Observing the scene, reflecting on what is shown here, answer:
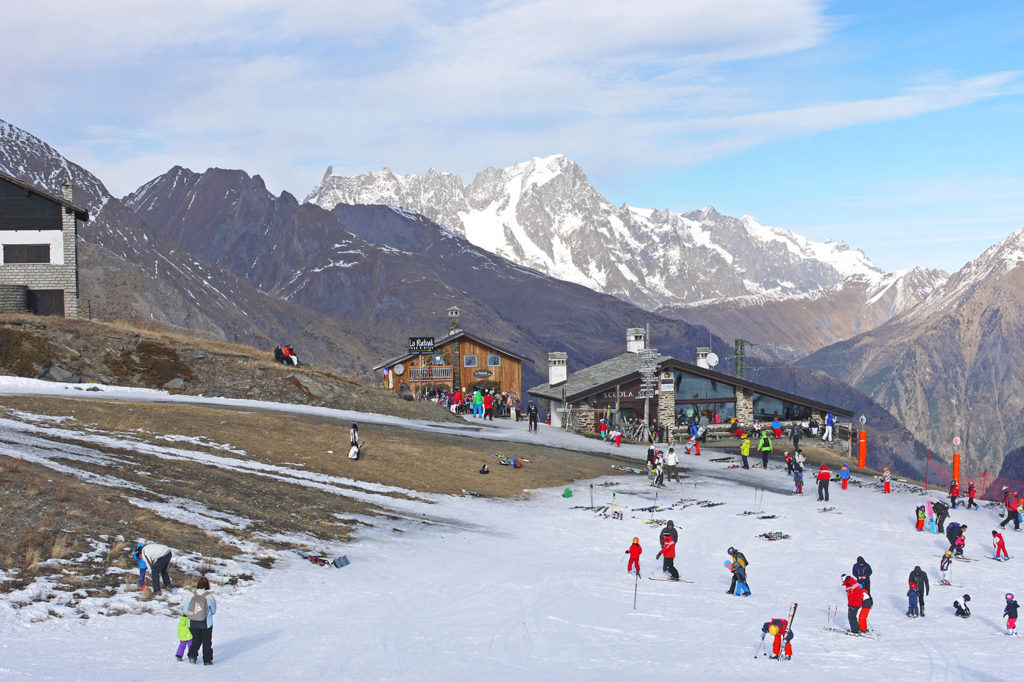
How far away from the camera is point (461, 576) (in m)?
23.9

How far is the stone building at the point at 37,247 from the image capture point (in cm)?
5175

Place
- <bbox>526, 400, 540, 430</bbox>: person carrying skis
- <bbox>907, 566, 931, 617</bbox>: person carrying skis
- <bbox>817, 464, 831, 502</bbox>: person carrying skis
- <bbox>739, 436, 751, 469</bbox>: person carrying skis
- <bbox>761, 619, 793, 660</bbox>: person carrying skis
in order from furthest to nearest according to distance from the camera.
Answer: <bbox>526, 400, 540, 430</bbox>: person carrying skis, <bbox>739, 436, 751, 469</bbox>: person carrying skis, <bbox>817, 464, 831, 502</bbox>: person carrying skis, <bbox>907, 566, 931, 617</bbox>: person carrying skis, <bbox>761, 619, 793, 660</bbox>: person carrying skis

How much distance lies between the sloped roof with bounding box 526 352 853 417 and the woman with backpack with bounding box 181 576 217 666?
39.3m

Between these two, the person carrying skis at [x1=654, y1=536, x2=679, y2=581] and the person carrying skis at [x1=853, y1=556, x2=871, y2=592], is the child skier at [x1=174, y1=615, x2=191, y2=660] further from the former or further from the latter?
the person carrying skis at [x1=853, y1=556, x2=871, y2=592]

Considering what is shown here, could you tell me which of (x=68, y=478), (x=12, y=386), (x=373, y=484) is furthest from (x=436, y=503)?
(x=12, y=386)

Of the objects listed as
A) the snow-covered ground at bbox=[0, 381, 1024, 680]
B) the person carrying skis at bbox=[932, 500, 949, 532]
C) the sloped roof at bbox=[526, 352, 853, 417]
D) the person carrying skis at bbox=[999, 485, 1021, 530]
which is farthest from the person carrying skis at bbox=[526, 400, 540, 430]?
the person carrying skis at bbox=[999, 485, 1021, 530]

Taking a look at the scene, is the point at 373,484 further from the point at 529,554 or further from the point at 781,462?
the point at 781,462

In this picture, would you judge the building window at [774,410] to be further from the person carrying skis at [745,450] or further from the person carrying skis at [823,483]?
the person carrying skis at [823,483]

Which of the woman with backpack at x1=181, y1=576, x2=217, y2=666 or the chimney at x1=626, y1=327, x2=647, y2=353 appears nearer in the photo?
the woman with backpack at x1=181, y1=576, x2=217, y2=666

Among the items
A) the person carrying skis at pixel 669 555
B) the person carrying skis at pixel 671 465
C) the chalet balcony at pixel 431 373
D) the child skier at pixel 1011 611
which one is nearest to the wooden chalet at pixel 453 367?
the chalet balcony at pixel 431 373

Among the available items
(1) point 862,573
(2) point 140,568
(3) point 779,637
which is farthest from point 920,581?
(2) point 140,568

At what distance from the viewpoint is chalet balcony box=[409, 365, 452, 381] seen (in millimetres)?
65625

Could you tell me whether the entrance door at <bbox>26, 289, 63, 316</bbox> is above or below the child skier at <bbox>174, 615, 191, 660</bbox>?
above

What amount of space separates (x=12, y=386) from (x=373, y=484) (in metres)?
17.5
